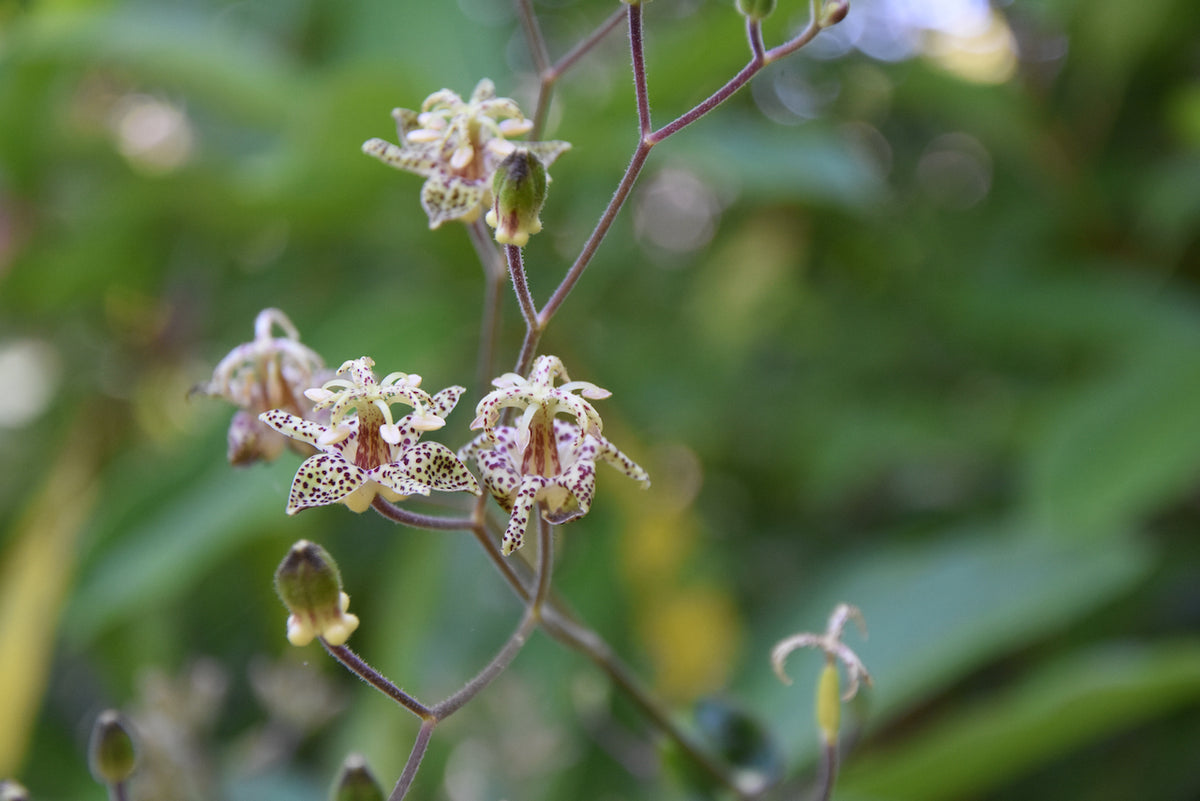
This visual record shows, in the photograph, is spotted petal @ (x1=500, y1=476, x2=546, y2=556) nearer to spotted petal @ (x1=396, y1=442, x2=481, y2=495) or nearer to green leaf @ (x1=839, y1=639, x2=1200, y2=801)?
spotted petal @ (x1=396, y1=442, x2=481, y2=495)

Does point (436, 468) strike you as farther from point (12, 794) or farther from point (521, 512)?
point (12, 794)

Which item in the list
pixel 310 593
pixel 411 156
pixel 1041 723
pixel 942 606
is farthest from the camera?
pixel 942 606

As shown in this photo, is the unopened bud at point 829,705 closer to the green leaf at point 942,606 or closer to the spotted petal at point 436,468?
the spotted petal at point 436,468

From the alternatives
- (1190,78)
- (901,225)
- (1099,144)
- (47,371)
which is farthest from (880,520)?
(47,371)

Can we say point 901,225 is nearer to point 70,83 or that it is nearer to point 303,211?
point 303,211

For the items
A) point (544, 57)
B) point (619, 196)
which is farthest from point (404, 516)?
point (544, 57)

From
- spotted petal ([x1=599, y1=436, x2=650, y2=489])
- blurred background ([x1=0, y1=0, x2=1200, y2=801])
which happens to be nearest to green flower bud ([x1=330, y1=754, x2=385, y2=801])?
spotted petal ([x1=599, y1=436, x2=650, y2=489])
